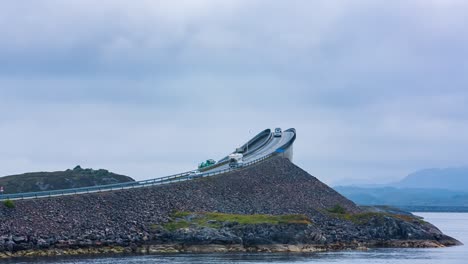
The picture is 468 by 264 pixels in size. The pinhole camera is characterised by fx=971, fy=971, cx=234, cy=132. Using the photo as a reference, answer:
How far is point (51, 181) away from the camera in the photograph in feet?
622

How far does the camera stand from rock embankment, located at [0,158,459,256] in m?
112

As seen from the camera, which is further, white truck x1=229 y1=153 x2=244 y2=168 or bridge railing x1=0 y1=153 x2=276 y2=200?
white truck x1=229 y1=153 x2=244 y2=168

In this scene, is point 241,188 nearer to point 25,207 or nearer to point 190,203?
point 190,203

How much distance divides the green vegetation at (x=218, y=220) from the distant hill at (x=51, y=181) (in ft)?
205

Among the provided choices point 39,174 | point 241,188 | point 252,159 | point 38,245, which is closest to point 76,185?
point 39,174

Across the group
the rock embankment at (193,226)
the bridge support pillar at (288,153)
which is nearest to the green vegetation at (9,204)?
the rock embankment at (193,226)

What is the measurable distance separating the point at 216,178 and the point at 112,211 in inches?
1208

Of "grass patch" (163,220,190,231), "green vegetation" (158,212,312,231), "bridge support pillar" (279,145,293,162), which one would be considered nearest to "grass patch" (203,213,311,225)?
"green vegetation" (158,212,312,231)

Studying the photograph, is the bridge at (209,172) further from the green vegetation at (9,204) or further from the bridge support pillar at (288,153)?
the green vegetation at (9,204)

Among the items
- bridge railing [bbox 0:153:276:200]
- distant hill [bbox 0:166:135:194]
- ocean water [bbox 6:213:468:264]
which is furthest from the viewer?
distant hill [bbox 0:166:135:194]

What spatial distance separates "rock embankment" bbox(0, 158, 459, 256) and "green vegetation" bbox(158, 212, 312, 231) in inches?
19.5

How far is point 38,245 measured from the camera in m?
108

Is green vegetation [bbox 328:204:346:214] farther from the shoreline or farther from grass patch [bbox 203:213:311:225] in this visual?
grass patch [bbox 203:213:311:225]

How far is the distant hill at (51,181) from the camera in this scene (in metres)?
184
